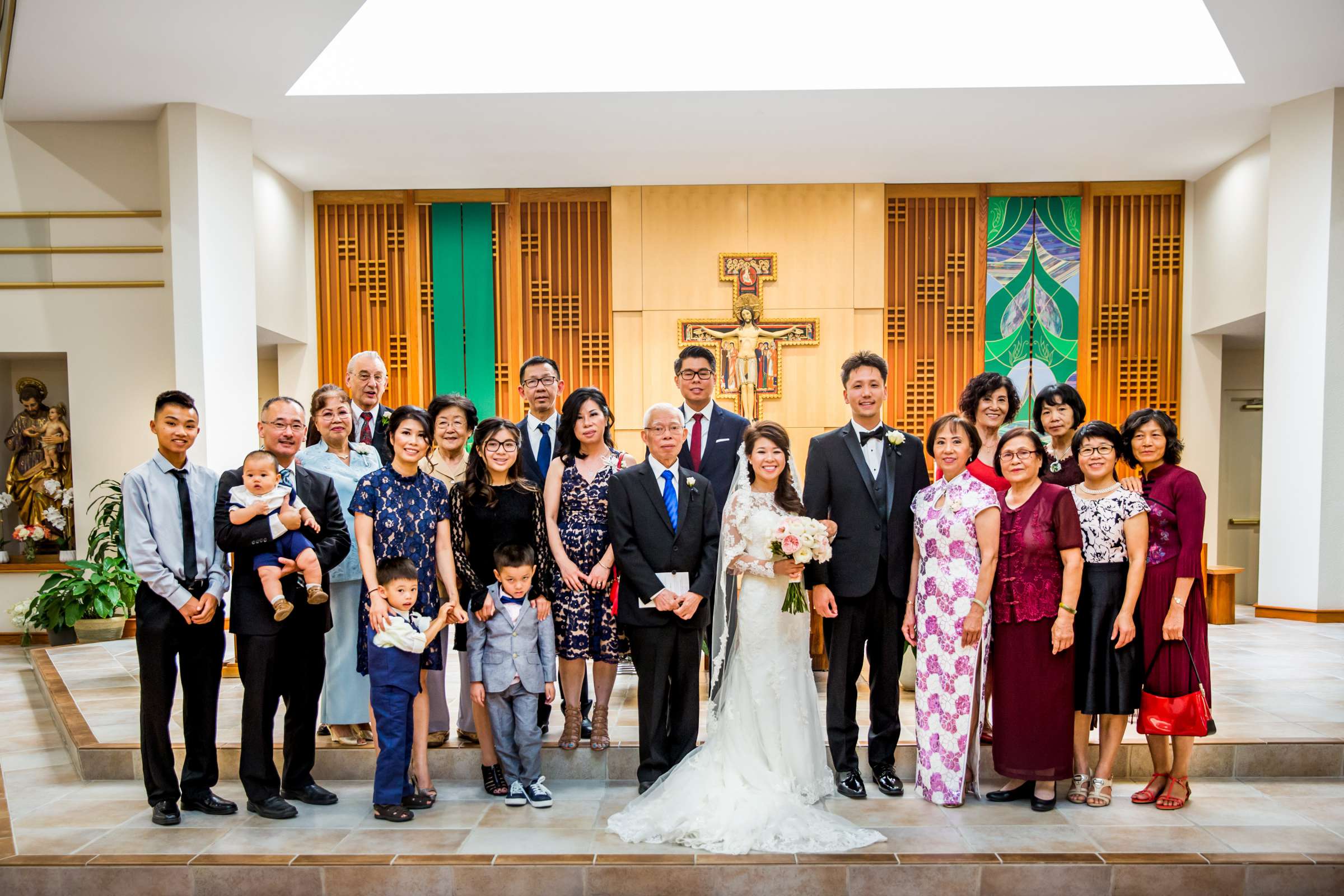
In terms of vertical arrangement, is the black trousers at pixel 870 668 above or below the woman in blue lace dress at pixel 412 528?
below

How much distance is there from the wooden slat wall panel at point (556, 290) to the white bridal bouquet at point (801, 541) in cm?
540

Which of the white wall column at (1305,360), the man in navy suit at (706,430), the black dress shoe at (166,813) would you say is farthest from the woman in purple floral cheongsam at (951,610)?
the white wall column at (1305,360)

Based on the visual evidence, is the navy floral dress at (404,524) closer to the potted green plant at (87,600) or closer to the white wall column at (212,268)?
the white wall column at (212,268)

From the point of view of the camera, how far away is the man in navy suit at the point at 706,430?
3.96 meters

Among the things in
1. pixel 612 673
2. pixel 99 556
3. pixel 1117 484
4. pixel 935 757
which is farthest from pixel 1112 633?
pixel 99 556

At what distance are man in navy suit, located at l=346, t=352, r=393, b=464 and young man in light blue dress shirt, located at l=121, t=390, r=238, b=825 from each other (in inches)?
40.9

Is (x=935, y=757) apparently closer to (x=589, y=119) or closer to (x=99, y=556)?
(x=589, y=119)

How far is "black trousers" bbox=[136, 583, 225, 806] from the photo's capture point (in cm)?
327

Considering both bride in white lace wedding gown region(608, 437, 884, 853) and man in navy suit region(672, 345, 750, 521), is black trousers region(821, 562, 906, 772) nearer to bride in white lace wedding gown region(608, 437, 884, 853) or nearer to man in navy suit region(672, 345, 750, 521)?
bride in white lace wedding gown region(608, 437, 884, 853)

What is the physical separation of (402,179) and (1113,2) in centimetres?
581

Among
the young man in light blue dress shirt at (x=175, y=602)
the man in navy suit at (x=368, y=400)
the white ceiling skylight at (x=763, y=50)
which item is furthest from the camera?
the white ceiling skylight at (x=763, y=50)

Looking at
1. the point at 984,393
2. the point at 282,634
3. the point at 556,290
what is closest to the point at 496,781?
the point at 282,634

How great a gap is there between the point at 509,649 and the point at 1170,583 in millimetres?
2494

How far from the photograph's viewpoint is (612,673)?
375 centimetres
